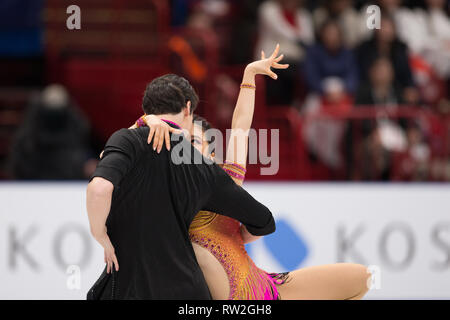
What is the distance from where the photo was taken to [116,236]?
8.36ft

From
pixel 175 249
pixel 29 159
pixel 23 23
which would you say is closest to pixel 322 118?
pixel 29 159

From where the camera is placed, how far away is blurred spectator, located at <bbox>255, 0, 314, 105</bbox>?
7684 mm

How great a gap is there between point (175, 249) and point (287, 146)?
458 cm

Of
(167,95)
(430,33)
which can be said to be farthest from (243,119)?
(430,33)

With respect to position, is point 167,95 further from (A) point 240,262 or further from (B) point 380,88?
(B) point 380,88

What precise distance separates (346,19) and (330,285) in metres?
5.50

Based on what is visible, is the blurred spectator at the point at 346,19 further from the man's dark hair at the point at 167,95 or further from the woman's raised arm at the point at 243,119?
the man's dark hair at the point at 167,95

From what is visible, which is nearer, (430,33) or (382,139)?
(382,139)

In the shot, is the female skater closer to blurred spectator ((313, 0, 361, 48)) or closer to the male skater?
the male skater

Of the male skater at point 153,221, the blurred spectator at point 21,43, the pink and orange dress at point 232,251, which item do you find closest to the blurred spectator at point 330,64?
the blurred spectator at point 21,43

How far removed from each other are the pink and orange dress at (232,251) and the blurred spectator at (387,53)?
5.15 m

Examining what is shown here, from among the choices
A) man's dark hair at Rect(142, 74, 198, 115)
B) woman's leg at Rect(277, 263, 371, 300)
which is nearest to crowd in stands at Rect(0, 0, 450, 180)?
woman's leg at Rect(277, 263, 371, 300)

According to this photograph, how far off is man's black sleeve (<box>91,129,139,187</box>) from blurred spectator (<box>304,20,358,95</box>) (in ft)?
17.2

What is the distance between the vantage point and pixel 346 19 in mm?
7910
